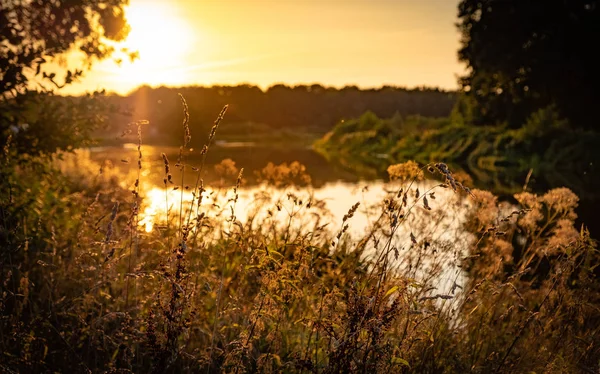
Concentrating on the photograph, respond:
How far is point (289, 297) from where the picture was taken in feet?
11.3

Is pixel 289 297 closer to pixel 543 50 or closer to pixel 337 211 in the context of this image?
pixel 337 211

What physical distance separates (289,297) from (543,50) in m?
30.5

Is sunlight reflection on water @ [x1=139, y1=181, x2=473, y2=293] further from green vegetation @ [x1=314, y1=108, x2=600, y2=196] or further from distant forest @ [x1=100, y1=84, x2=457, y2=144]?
distant forest @ [x1=100, y1=84, x2=457, y2=144]

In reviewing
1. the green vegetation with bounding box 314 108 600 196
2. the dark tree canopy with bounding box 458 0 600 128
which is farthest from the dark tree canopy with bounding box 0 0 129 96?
the dark tree canopy with bounding box 458 0 600 128

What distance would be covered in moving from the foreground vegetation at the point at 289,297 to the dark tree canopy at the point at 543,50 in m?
26.4

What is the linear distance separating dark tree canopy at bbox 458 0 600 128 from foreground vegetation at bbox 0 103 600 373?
26.4m

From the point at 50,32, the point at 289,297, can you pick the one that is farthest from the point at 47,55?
the point at 289,297

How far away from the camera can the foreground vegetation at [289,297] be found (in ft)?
9.89

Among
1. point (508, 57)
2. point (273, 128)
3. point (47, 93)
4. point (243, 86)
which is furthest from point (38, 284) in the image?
point (243, 86)

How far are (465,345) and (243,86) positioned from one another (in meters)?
A: 86.2

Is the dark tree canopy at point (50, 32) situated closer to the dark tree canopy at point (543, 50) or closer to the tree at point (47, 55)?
the tree at point (47, 55)

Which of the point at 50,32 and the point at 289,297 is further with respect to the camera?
the point at 50,32

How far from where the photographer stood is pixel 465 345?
4.99 metres

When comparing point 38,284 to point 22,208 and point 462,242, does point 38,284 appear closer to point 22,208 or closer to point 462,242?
point 22,208
